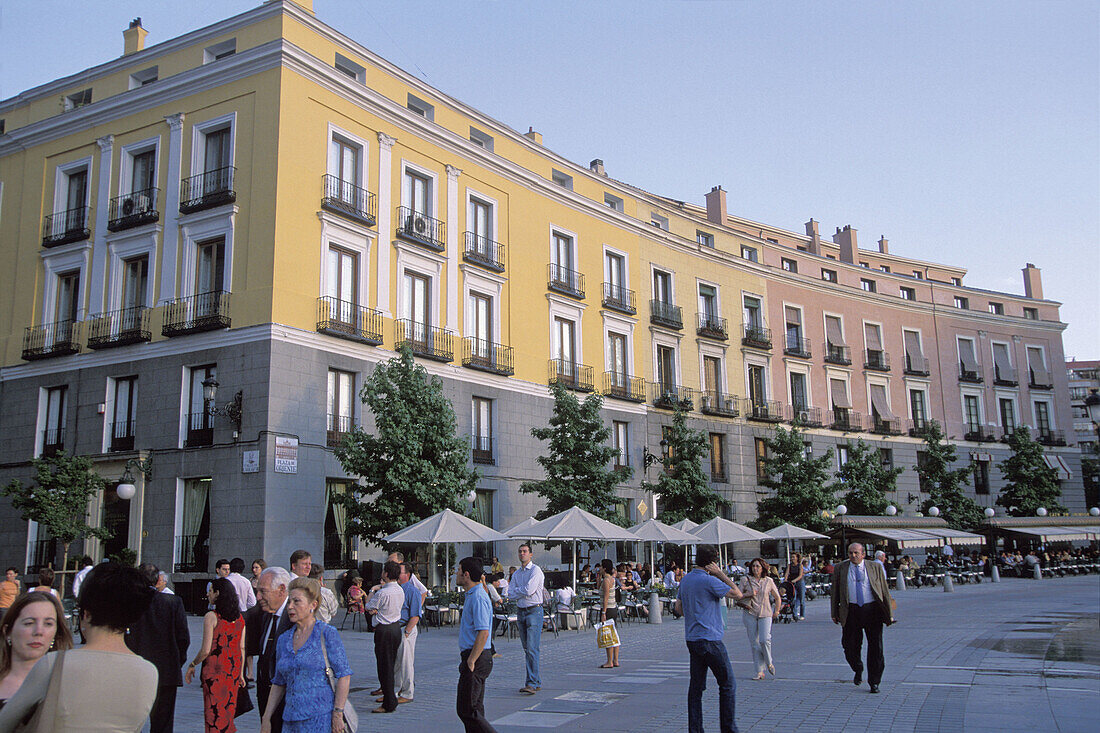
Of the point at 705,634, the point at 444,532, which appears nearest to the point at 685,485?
the point at 444,532

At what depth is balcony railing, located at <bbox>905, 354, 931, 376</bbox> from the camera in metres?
52.5

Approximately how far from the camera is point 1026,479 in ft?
169

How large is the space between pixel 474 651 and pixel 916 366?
4955 cm

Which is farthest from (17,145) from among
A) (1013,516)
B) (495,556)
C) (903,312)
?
(1013,516)

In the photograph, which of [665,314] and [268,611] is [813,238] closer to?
[665,314]

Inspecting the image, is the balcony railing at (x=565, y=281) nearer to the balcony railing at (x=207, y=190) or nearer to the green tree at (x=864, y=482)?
the balcony railing at (x=207, y=190)

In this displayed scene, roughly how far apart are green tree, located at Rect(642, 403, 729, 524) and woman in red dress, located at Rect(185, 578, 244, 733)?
27496mm

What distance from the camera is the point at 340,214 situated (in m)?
28.6

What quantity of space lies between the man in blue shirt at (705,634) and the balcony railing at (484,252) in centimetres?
2471

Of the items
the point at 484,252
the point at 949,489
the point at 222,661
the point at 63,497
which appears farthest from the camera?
the point at 949,489

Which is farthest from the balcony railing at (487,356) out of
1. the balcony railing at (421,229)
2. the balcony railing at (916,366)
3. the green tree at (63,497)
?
the balcony railing at (916,366)

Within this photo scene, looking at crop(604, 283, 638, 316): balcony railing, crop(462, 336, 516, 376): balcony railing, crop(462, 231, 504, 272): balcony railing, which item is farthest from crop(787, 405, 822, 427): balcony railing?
crop(462, 231, 504, 272): balcony railing

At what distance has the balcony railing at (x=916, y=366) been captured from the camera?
52.5 metres

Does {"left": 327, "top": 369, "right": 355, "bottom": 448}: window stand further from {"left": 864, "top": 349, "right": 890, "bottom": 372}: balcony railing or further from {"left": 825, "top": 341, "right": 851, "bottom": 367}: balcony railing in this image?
{"left": 864, "top": 349, "right": 890, "bottom": 372}: balcony railing
